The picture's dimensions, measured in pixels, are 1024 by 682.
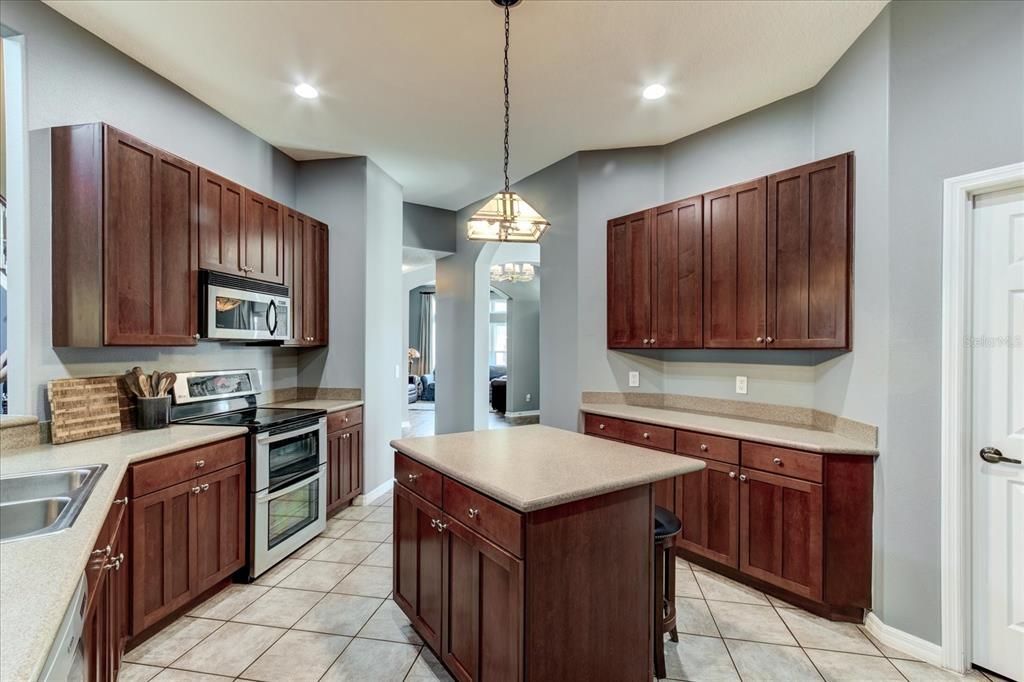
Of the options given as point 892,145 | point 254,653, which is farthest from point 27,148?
point 892,145

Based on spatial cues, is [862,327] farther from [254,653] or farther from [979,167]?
[254,653]

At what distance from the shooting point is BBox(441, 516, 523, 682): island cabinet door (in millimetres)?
1499

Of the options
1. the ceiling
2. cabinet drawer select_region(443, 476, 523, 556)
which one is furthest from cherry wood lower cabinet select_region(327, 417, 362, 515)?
the ceiling

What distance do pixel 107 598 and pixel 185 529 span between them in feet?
2.58

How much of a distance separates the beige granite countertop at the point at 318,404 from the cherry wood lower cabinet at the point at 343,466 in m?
0.19

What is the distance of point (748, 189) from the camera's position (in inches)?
119

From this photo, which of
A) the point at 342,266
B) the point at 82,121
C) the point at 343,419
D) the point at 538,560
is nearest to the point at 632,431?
the point at 538,560

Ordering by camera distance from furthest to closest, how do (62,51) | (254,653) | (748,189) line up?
(748,189) < (62,51) < (254,653)

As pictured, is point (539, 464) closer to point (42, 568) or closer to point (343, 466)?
point (42, 568)

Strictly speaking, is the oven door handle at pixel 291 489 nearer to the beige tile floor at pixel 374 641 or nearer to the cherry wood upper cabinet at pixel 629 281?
the beige tile floor at pixel 374 641

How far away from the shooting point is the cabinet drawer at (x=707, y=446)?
2805 mm

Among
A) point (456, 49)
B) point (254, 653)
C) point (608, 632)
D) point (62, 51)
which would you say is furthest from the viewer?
point (456, 49)

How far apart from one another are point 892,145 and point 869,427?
4.66ft

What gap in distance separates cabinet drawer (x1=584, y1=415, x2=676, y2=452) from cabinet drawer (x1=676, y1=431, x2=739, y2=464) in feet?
0.23
